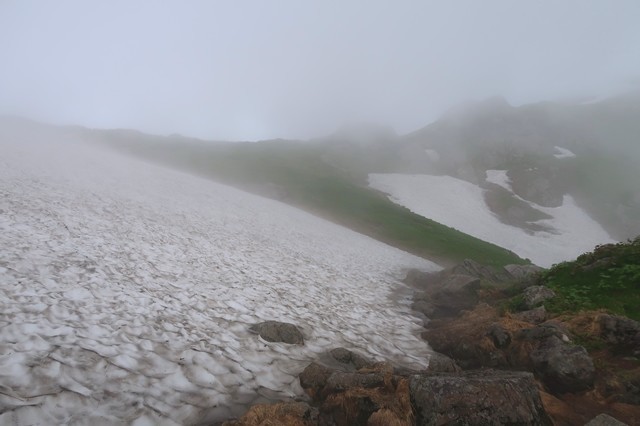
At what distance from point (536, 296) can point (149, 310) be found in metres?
12.9

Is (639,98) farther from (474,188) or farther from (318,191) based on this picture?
(318,191)

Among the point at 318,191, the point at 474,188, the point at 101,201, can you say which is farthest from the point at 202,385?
the point at 474,188

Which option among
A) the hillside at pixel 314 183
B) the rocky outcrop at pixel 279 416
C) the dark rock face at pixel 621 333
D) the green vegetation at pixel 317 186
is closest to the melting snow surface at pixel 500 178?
the hillside at pixel 314 183

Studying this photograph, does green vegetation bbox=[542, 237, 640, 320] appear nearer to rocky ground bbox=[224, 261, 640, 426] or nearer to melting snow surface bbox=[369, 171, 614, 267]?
rocky ground bbox=[224, 261, 640, 426]

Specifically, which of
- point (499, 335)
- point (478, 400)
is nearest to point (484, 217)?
point (499, 335)

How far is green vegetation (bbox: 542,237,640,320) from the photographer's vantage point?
11.3 m

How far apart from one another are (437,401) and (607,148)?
462 ft

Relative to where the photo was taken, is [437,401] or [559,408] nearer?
[437,401]

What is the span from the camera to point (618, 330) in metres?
9.14

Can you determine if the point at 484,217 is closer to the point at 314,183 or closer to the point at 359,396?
the point at 314,183

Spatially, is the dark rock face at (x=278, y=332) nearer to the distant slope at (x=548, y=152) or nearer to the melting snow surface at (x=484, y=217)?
the melting snow surface at (x=484, y=217)

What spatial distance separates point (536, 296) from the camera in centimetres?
1296

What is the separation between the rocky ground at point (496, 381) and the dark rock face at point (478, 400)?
14 millimetres

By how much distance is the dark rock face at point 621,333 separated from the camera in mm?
8680
